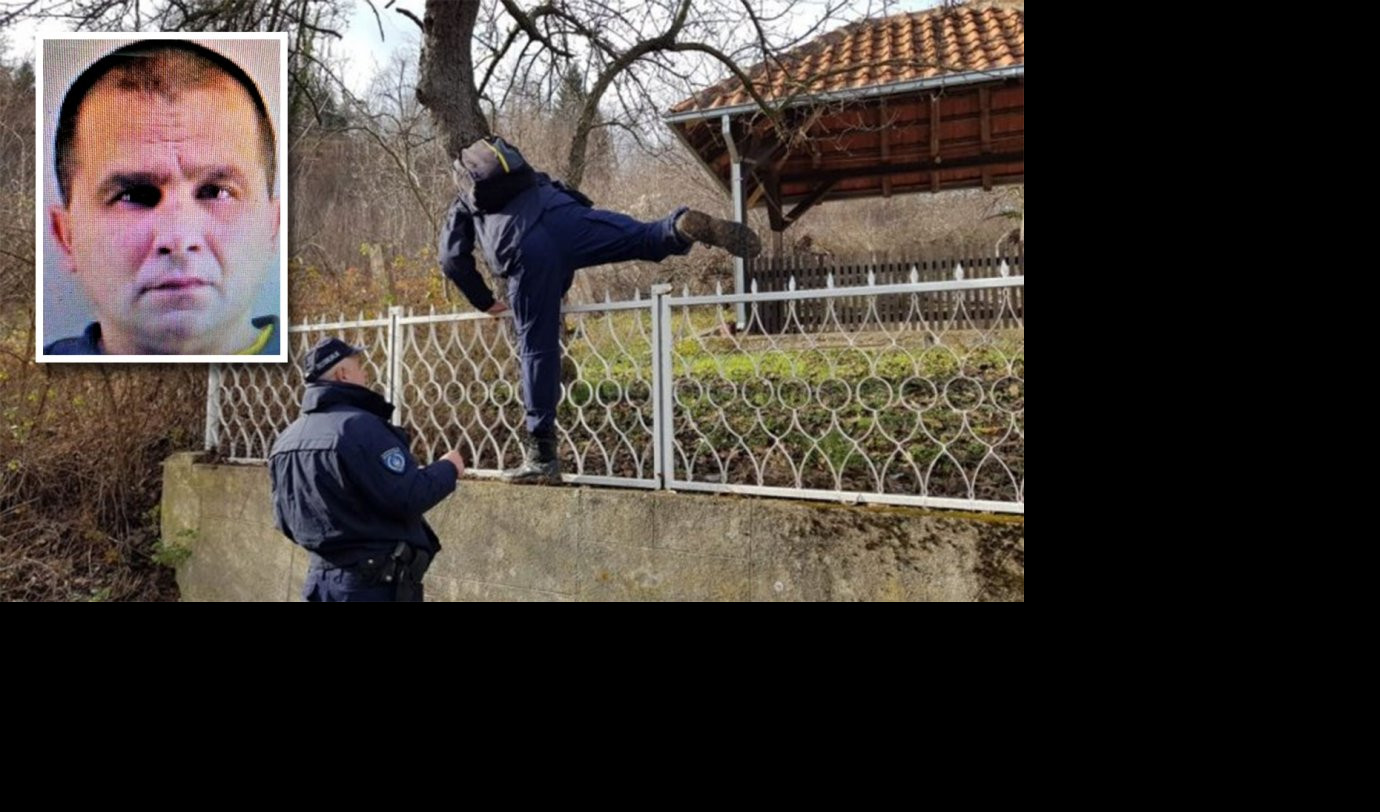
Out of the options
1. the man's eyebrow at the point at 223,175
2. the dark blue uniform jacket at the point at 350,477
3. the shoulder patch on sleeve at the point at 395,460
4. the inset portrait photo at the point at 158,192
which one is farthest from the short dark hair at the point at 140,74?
the shoulder patch on sleeve at the point at 395,460

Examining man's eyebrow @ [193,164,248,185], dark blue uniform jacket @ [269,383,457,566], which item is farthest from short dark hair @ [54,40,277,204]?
dark blue uniform jacket @ [269,383,457,566]

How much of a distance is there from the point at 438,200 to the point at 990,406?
6.30 ft

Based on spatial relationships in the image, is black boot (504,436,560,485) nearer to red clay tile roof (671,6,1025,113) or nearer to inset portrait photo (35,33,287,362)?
inset portrait photo (35,33,287,362)

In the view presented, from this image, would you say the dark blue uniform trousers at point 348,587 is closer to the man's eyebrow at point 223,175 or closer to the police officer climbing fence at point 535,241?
the police officer climbing fence at point 535,241

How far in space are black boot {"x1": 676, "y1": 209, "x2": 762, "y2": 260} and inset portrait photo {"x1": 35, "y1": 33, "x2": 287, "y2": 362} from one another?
1251mm

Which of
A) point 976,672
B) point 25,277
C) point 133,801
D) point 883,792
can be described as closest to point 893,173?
point 976,672

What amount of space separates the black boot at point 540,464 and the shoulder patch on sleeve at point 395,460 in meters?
0.45

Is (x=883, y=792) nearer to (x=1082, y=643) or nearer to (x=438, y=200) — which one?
(x=1082, y=643)

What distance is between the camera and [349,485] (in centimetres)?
241

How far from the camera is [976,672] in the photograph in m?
2.31

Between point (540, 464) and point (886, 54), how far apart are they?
6.87 ft

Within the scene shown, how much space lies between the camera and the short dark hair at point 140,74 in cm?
254

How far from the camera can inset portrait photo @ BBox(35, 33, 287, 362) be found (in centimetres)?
255

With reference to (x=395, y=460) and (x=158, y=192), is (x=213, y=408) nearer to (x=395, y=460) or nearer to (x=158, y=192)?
(x=158, y=192)
